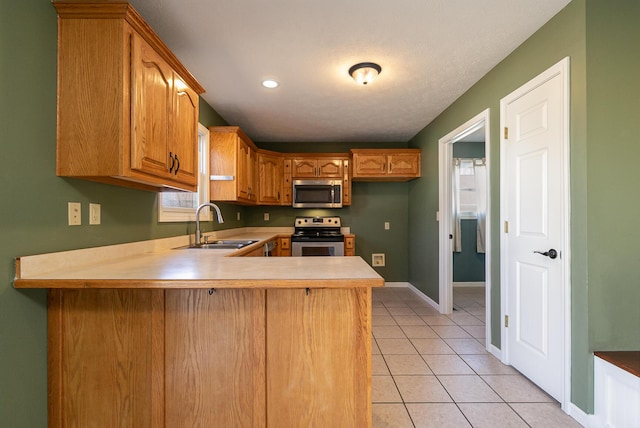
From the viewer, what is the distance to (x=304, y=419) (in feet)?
4.13

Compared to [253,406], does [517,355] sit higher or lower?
lower

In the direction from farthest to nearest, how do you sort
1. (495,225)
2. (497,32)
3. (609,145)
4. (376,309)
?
(376,309) → (495,225) → (497,32) → (609,145)

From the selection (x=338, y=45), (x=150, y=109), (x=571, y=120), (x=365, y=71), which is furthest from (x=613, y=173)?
(x=150, y=109)

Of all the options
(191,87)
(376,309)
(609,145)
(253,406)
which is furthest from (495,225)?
(191,87)

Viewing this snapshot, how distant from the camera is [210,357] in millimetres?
1249

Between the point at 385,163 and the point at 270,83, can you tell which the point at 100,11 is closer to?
the point at 270,83

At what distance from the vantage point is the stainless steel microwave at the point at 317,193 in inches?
176

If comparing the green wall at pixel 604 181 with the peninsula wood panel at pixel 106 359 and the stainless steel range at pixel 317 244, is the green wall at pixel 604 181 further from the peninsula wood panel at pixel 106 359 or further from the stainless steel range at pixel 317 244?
the stainless steel range at pixel 317 244

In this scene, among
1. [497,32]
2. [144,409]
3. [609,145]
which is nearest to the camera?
[144,409]

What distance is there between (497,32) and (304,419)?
249 centimetres

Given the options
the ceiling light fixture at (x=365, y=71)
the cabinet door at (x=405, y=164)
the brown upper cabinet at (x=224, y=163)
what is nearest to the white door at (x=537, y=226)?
the ceiling light fixture at (x=365, y=71)

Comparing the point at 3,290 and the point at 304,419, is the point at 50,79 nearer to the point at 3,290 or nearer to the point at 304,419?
the point at 3,290

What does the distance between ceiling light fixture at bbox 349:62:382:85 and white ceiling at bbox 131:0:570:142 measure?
0.05m

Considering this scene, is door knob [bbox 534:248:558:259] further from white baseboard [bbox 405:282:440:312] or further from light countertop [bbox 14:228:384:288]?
white baseboard [bbox 405:282:440:312]
